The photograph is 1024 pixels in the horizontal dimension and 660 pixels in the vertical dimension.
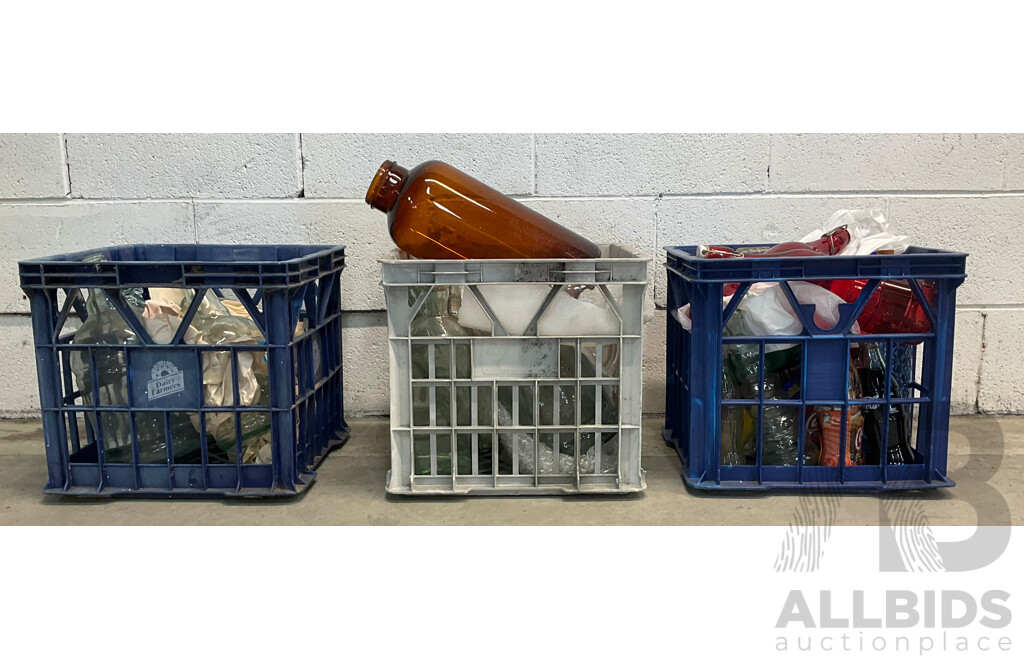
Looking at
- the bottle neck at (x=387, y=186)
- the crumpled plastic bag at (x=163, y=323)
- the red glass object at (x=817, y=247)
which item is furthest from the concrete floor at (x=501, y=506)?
the bottle neck at (x=387, y=186)

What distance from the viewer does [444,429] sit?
2.34m

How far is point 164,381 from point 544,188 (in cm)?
144

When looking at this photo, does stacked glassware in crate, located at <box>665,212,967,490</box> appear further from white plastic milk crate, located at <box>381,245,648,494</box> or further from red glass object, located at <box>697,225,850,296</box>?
white plastic milk crate, located at <box>381,245,648,494</box>

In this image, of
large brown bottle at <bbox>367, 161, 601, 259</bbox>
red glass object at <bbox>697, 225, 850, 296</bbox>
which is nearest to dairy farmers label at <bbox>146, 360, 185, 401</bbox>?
large brown bottle at <bbox>367, 161, 601, 259</bbox>

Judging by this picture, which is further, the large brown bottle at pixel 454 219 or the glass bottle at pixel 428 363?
the large brown bottle at pixel 454 219

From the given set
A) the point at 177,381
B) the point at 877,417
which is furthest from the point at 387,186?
the point at 877,417

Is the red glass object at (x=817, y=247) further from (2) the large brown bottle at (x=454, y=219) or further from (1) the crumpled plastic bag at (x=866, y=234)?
(2) the large brown bottle at (x=454, y=219)

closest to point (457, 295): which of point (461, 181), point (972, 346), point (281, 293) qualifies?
point (461, 181)

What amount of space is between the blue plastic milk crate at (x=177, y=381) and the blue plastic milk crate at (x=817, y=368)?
3.64 feet

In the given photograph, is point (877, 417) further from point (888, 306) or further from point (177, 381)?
point (177, 381)

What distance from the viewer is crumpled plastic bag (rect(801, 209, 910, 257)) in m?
2.49

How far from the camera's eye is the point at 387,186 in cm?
251

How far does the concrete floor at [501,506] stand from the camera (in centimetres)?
223

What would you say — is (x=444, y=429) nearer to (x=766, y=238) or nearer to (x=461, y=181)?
(x=461, y=181)
